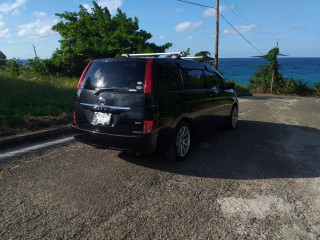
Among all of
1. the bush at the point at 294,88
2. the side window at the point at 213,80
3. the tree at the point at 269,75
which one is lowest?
the bush at the point at 294,88

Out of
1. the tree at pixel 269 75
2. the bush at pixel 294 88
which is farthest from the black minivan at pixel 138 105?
the tree at pixel 269 75

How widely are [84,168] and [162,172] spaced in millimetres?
1199

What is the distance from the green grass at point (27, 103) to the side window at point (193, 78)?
3.54 m

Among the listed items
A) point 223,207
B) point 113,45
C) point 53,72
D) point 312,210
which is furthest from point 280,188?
point 53,72

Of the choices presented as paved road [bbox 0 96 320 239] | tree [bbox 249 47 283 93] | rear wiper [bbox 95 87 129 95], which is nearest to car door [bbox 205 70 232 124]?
paved road [bbox 0 96 320 239]

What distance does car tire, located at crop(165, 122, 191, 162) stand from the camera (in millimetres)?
5160

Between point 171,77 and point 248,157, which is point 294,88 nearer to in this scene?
point 248,157

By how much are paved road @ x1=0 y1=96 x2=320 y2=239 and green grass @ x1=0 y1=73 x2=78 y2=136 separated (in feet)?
5.23

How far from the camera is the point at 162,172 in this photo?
192 inches

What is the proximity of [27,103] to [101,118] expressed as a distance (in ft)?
15.2

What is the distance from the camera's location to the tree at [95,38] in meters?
17.3

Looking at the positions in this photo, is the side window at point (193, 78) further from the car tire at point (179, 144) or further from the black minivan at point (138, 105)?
the car tire at point (179, 144)

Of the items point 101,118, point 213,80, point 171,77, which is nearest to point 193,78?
point 171,77

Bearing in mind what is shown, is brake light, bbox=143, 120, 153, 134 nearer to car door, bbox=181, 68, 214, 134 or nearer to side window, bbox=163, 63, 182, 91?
side window, bbox=163, 63, 182, 91
